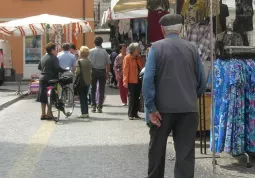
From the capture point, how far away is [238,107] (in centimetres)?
711

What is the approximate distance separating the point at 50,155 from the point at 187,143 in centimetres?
325

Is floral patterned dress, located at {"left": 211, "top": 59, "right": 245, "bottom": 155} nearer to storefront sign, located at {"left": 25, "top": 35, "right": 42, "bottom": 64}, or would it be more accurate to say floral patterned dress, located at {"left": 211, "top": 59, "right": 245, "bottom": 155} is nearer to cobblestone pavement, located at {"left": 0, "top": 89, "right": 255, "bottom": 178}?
cobblestone pavement, located at {"left": 0, "top": 89, "right": 255, "bottom": 178}

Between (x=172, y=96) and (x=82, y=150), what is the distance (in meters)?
3.51

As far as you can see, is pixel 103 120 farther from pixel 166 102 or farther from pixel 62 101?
pixel 166 102

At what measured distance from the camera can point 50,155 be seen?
8203 mm

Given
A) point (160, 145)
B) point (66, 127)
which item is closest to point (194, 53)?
point (160, 145)

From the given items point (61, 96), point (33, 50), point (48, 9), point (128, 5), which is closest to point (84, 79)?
point (61, 96)

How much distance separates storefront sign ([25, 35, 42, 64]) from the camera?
28797 mm

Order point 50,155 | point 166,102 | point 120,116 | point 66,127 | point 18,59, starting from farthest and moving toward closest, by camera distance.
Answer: point 18,59 < point 120,116 < point 66,127 < point 50,155 < point 166,102

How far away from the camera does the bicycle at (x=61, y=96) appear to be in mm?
12234

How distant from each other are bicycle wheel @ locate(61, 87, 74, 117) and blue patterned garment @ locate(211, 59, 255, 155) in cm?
598

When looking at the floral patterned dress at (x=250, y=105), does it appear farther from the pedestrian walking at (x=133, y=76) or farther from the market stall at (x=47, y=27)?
the market stall at (x=47, y=27)

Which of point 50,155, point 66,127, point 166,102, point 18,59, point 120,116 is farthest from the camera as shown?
point 18,59

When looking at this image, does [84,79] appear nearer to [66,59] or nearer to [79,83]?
[79,83]
